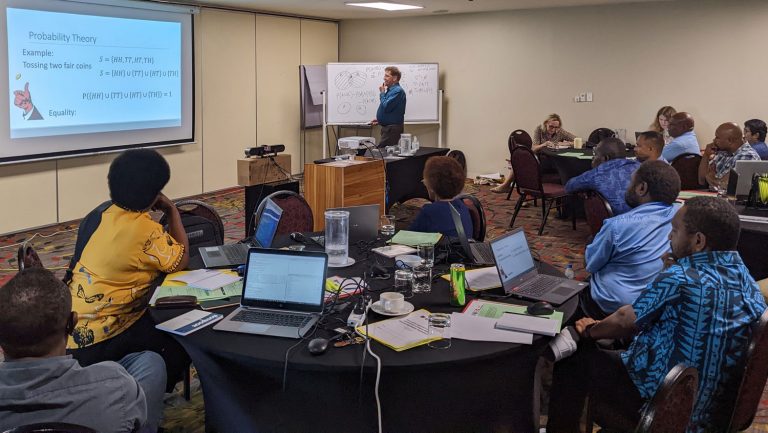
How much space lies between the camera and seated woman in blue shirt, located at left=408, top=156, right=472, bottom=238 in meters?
3.62

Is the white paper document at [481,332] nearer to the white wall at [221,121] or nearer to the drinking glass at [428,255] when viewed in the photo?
the drinking glass at [428,255]

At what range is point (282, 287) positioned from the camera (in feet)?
8.43

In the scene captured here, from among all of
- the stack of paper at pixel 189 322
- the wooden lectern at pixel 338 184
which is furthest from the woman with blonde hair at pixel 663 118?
the stack of paper at pixel 189 322

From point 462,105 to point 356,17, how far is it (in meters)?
2.25

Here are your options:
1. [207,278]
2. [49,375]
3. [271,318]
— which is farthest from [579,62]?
[49,375]

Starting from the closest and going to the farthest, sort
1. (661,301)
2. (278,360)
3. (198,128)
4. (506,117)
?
(278,360) < (661,301) < (198,128) < (506,117)

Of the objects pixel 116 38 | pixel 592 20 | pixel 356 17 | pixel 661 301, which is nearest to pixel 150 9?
pixel 116 38

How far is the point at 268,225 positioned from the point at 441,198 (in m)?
1.00

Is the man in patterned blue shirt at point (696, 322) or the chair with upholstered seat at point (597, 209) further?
the chair with upholstered seat at point (597, 209)

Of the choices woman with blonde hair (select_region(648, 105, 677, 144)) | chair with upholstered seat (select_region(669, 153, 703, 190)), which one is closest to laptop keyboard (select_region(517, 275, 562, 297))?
chair with upholstered seat (select_region(669, 153, 703, 190))

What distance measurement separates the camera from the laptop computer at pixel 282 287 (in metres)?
2.52

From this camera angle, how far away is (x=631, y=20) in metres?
9.35

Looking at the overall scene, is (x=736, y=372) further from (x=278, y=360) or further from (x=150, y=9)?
(x=150, y=9)

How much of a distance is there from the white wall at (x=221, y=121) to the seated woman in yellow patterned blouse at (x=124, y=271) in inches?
183
